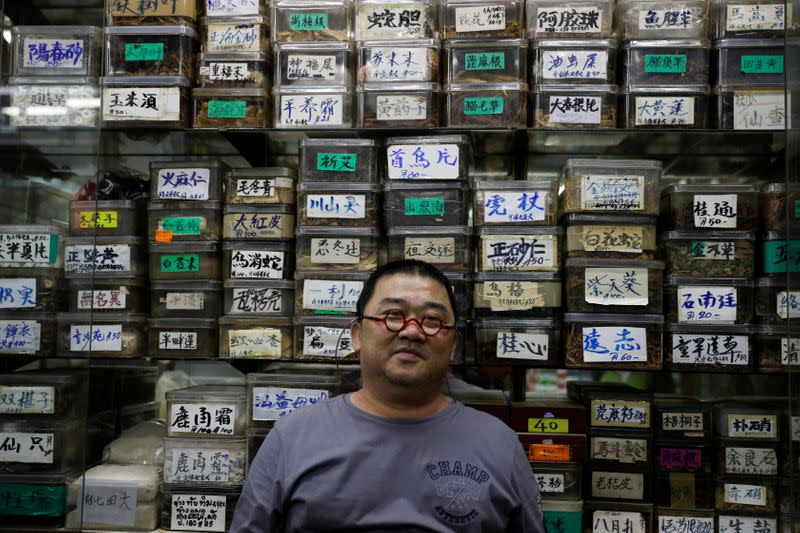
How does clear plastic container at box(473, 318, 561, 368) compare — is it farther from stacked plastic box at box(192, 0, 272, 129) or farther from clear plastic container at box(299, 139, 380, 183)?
stacked plastic box at box(192, 0, 272, 129)

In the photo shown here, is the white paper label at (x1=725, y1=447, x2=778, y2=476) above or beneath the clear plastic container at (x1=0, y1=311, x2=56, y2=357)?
beneath

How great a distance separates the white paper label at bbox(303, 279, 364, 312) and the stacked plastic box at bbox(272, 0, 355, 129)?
1.83 ft

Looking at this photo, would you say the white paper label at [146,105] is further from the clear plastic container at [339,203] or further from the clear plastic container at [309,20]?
the clear plastic container at [339,203]

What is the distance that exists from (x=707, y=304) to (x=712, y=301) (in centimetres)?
2

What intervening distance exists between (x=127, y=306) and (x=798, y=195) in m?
2.20

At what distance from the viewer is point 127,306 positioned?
2168mm

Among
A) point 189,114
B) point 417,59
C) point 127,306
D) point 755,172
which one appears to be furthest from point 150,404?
point 755,172

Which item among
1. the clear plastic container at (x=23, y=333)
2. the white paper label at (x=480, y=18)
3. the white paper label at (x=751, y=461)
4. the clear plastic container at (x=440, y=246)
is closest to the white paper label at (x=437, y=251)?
the clear plastic container at (x=440, y=246)

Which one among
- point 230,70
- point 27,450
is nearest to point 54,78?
point 230,70

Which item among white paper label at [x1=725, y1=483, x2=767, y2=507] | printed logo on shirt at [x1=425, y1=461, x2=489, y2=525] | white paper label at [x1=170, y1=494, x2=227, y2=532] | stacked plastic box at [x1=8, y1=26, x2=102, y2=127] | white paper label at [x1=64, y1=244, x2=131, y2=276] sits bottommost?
white paper label at [x1=170, y1=494, x2=227, y2=532]

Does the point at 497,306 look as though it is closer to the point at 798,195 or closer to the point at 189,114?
the point at 798,195

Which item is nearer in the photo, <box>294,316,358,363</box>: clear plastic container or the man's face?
the man's face

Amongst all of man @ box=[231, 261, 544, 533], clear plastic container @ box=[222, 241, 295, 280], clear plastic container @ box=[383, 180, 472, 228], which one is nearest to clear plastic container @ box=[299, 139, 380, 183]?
clear plastic container @ box=[383, 180, 472, 228]

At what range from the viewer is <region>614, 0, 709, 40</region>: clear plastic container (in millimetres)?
2094
